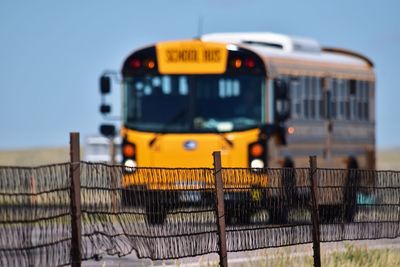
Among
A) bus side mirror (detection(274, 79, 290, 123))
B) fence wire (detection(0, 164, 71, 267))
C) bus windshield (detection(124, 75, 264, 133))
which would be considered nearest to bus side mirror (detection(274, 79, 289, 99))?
bus side mirror (detection(274, 79, 290, 123))

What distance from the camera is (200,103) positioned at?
91.5 ft

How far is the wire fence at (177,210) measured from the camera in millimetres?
11961

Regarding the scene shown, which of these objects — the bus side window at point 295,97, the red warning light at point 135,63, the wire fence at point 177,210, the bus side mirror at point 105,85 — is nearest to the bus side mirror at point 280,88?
the bus side window at point 295,97

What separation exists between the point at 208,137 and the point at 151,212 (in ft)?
45.6

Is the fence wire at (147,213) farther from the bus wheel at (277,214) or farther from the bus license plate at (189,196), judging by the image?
the bus wheel at (277,214)

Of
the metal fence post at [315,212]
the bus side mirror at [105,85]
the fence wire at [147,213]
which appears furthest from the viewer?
the bus side mirror at [105,85]

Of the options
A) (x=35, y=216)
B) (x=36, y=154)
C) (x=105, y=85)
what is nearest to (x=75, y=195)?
(x=35, y=216)

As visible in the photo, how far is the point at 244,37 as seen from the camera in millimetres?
29875

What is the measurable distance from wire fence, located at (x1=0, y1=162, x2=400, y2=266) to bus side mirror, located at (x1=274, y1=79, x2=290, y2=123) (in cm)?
918

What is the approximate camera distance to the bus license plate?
14.6m

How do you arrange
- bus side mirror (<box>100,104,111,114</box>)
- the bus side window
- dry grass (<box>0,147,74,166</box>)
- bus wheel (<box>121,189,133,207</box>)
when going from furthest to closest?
dry grass (<box>0,147,74,166</box>)
the bus side window
bus side mirror (<box>100,104,111,114</box>)
bus wheel (<box>121,189,133,207</box>)

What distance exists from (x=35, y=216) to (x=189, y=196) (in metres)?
3.09

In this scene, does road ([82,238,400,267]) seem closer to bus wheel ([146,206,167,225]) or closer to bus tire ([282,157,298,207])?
bus tire ([282,157,298,207])

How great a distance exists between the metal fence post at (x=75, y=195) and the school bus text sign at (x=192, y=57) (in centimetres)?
1574
